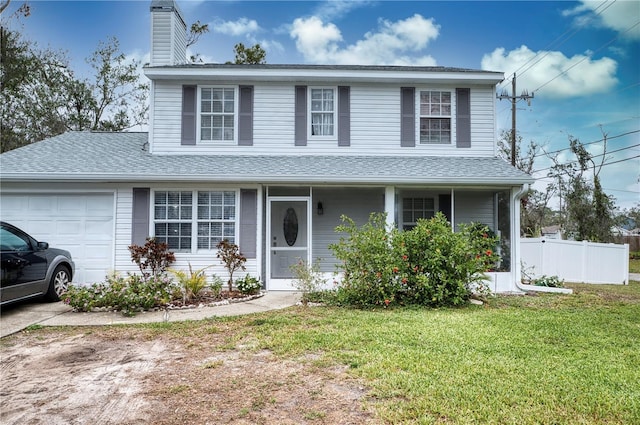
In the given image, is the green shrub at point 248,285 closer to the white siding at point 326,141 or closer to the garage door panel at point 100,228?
the garage door panel at point 100,228

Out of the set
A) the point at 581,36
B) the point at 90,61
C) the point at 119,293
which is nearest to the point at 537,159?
the point at 581,36

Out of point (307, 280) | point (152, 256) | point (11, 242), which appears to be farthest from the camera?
point (152, 256)

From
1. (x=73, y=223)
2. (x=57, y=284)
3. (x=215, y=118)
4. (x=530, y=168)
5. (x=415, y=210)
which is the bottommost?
(x=57, y=284)

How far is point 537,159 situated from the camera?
77.6ft

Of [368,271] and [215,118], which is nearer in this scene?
[368,271]

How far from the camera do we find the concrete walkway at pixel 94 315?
6.51 meters

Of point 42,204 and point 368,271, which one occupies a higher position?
point 42,204

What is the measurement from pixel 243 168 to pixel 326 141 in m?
2.42

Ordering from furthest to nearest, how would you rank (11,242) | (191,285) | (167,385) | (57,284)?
1. (191,285)
2. (57,284)
3. (11,242)
4. (167,385)

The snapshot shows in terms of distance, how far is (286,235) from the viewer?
9984 mm

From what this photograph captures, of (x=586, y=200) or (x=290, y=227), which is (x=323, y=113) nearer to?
(x=290, y=227)

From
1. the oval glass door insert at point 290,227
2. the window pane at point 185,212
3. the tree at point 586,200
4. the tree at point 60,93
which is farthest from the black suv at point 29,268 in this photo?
the tree at point 586,200

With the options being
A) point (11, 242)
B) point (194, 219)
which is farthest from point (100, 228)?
point (11, 242)

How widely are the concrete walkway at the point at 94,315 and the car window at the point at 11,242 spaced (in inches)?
43.0
